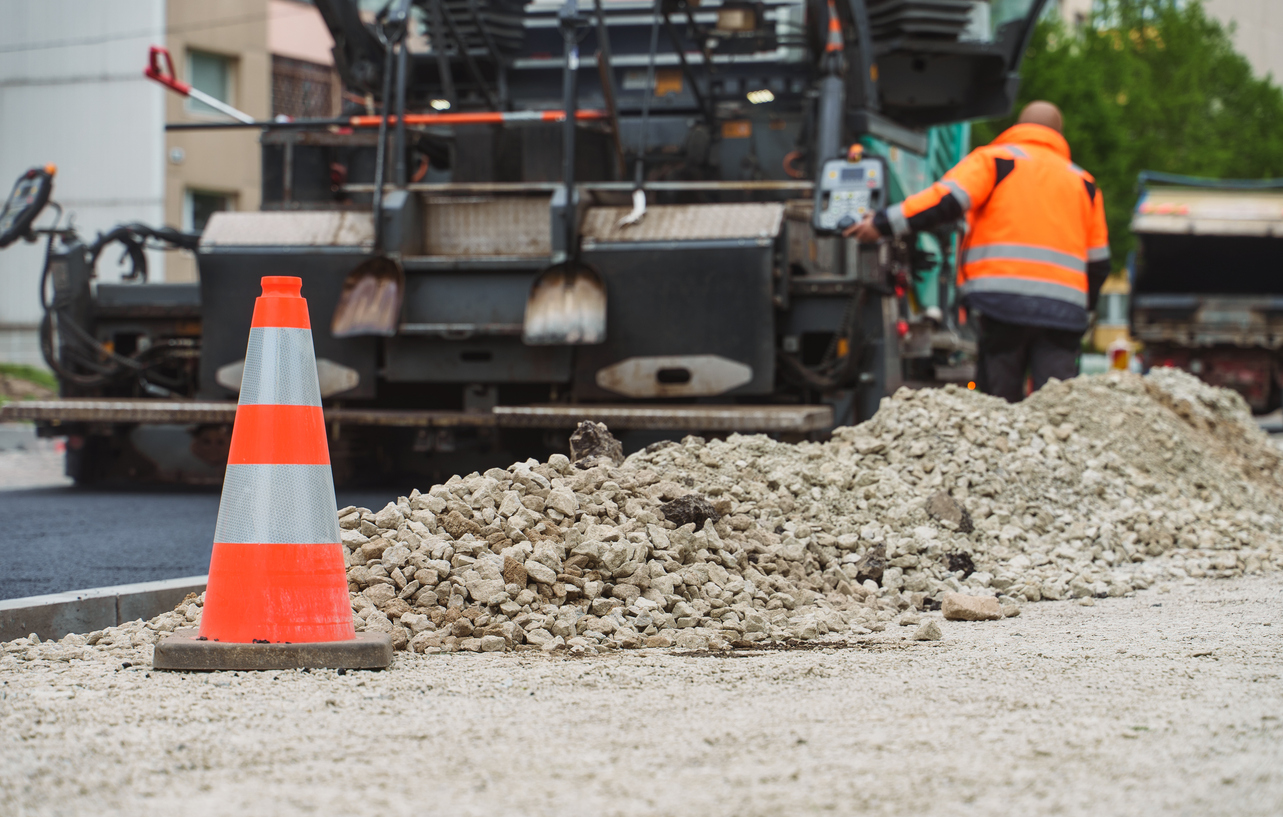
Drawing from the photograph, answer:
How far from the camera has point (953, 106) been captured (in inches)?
334

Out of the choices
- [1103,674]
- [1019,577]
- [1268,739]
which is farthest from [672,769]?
[1019,577]

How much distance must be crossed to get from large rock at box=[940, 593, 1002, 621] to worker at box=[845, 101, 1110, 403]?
2.67 metres

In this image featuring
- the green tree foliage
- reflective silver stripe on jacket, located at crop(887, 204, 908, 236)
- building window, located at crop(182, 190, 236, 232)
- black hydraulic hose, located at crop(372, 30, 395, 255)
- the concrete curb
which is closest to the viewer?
the concrete curb

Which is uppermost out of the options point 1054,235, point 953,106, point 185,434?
point 953,106

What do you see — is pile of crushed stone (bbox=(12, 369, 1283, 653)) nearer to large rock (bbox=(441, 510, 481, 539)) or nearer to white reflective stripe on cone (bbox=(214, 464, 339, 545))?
large rock (bbox=(441, 510, 481, 539))

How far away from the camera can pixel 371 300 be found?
7.11 m

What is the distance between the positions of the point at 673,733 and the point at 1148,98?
2984 centimetres

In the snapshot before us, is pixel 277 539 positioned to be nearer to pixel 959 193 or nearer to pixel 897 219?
pixel 897 219

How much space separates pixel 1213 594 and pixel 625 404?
3158mm

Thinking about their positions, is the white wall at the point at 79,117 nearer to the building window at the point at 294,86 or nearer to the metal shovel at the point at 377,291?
the building window at the point at 294,86

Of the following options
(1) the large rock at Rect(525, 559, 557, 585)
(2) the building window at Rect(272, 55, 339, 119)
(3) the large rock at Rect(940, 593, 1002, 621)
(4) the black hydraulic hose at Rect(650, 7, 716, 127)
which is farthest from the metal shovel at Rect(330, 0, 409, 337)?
(2) the building window at Rect(272, 55, 339, 119)

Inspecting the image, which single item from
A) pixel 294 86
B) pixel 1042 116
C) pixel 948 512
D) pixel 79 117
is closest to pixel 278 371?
pixel 948 512

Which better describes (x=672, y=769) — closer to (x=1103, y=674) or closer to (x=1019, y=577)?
(x=1103, y=674)

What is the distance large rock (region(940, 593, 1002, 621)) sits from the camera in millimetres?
4188
